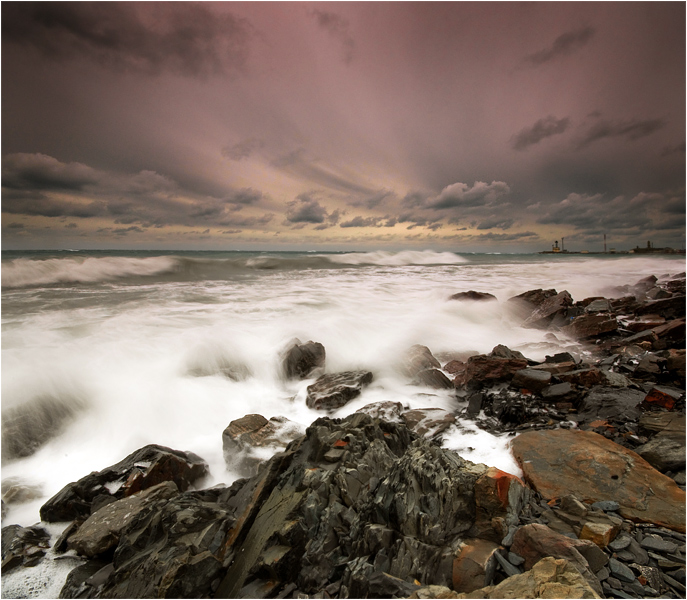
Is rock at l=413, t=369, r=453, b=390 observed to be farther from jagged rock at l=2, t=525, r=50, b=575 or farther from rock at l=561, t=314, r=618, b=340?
jagged rock at l=2, t=525, r=50, b=575

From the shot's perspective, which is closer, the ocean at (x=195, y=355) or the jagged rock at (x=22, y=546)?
the jagged rock at (x=22, y=546)

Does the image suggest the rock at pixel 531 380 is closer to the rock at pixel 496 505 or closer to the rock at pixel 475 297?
the rock at pixel 496 505

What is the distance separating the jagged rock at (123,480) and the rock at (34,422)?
1.89 metres

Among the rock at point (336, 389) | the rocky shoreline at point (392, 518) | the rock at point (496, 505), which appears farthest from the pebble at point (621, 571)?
the rock at point (336, 389)

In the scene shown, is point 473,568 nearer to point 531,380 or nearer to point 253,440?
point 253,440

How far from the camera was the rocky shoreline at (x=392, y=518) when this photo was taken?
1884mm

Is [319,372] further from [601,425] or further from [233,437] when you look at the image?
[601,425]

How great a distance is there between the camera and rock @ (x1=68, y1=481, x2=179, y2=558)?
263 cm

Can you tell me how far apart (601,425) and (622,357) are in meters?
A: 3.00

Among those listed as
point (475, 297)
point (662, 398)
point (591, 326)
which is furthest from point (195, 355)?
point (475, 297)

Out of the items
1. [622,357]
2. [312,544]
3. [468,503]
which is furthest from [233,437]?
[622,357]

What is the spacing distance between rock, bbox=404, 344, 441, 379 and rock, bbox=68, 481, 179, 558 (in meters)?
4.34

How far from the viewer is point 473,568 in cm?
185

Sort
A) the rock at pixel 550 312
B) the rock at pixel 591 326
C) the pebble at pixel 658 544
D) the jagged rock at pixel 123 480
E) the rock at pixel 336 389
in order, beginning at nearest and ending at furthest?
1. the pebble at pixel 658 544
2. the jagged rock at pixel 123 480
3. the rock at pixel 336 389
4. the rock at pixel 591 326
5. the rock at pixel 550 312
